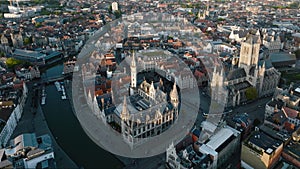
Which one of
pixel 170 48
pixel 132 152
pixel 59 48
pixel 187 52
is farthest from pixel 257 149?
pixel 59 48

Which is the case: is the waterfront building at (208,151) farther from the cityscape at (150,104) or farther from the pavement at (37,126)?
the pavement at (37,126)

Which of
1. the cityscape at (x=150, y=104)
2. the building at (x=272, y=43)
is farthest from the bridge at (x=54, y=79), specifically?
the building at (x=272, y=43)

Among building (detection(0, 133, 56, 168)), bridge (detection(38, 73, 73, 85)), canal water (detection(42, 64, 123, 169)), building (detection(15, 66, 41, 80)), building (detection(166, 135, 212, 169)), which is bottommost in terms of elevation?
canal water (detection(42, 64, 123, 169))

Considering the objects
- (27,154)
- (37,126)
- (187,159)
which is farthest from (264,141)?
(37,126)

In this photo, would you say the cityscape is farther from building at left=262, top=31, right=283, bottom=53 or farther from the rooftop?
building at left=262, top=31, right=283, bottom=53

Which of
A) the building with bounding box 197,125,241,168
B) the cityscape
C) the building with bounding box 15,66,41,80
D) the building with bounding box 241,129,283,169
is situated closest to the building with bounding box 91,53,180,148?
the cityscape

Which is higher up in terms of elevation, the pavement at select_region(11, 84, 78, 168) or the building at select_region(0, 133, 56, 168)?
the building at select_region(0, 133, 56, 168)

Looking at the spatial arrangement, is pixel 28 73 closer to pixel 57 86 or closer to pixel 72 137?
pixel 57 86
